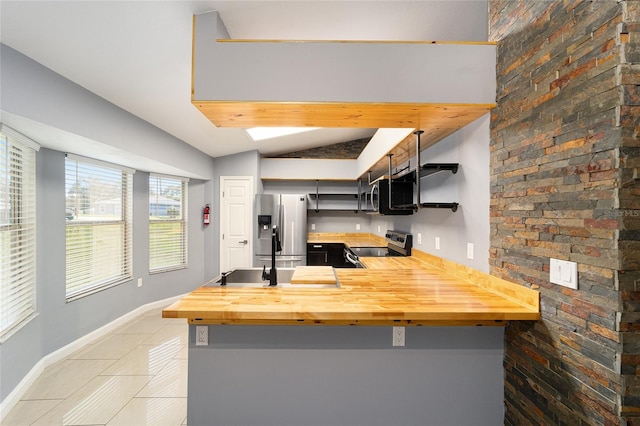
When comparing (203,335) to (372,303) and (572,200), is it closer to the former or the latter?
(372,303)

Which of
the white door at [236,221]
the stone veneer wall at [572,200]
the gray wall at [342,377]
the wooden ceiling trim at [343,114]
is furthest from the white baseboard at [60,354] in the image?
the stone veneer wall at [572,200]

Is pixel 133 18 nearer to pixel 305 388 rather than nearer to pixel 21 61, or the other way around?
pixel 21 61

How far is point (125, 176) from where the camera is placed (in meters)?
3.79

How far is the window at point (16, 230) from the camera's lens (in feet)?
7.18

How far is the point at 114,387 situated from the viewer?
2377 mm

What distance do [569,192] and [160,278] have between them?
4826mm

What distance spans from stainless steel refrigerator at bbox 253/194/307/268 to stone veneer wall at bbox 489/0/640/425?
11.2ft

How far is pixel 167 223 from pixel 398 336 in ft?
13.3

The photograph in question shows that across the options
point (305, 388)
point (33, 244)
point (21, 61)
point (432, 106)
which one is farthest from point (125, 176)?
point (432, 106)

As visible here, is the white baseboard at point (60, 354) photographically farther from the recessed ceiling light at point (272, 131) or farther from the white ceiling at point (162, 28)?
the recessed ceiling light at point (272, 131)

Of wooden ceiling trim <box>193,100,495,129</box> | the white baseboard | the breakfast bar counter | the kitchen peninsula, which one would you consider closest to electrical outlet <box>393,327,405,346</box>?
the kitchen peninsula

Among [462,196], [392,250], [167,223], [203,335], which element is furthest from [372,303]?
[167,223]

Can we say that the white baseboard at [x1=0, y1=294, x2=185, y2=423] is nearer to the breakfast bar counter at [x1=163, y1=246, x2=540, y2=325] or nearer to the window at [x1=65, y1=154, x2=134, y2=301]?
the window at [x1=65, y1=154, x2=134, y2=301]

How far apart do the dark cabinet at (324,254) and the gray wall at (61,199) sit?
2.26 meters
